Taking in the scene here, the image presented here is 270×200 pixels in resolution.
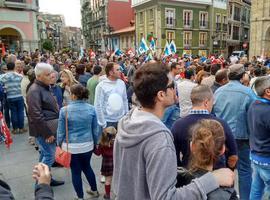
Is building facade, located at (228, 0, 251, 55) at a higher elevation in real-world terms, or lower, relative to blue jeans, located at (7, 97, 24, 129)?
Answer: higher

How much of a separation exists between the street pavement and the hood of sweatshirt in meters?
2.48

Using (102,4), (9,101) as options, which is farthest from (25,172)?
(102,4)

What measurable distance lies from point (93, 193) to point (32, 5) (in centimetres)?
2858

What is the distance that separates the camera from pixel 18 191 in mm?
4117

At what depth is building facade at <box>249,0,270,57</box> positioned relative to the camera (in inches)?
1173

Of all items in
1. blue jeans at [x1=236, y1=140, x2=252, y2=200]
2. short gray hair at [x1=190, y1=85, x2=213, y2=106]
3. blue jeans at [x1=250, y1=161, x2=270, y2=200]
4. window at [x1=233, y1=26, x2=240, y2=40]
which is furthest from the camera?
window at [x1=233, y1=26, x2=240, y2=40]

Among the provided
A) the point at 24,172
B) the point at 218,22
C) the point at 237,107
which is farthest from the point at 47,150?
the point at 218,22

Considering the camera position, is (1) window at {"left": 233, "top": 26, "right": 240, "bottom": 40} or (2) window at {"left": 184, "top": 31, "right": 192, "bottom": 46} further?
(1) window at {"left": 233, "top": 26, "right": 240, "bottom": 40}

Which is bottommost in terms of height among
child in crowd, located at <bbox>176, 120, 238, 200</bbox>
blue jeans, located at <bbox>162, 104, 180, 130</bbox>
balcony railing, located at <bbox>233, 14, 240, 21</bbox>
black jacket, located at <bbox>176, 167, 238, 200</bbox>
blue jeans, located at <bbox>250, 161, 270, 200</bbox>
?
blue jeans, located at <bbox>250, 161, 270, 200</bbox>

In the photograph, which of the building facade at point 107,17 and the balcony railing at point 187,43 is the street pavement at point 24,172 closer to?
the balcony railing at point 187,43

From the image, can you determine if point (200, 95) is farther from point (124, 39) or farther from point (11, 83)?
point (124, 39)

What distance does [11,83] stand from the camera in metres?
6.75

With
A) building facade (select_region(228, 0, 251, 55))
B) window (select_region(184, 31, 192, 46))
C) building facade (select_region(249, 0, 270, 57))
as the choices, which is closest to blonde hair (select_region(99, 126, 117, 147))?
building facade (select_region(249, 0, 270, 57))

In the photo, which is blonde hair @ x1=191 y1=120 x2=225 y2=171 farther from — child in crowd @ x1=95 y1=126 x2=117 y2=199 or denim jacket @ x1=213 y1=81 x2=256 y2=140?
child in crowd @ x1=95 y1=126 x2=117 y2=199
